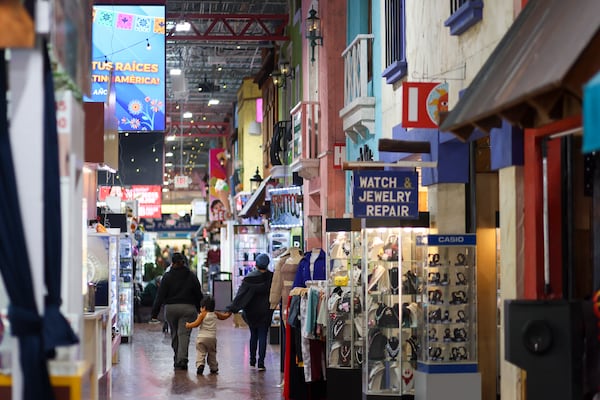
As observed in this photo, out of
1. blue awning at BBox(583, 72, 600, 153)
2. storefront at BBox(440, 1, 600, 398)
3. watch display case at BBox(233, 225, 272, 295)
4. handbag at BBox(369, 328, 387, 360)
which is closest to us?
blue awning at BBox(583, 72, 600, 153)

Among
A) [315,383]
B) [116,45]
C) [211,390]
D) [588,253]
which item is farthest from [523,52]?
[116,45]

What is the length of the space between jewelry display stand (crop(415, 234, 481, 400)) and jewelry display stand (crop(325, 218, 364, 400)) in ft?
5.51

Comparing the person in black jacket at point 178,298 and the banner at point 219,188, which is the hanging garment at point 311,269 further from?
the banner at point 219,188

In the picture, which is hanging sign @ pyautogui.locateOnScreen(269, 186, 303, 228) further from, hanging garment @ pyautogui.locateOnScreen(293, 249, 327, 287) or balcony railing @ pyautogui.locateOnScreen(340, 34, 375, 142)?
hanging garment @ pyautogui.locateOnScreen(293, 249, 327, 287)

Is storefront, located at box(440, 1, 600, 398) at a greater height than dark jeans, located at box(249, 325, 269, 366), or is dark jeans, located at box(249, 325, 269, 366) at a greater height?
storefront, located at box(440, 1, 600, 398)

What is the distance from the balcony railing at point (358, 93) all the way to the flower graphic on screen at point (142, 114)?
137 inches

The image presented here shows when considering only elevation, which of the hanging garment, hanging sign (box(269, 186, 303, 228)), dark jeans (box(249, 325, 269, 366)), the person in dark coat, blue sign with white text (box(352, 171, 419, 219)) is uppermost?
hanging sign (box(269, 186, 303, 228))

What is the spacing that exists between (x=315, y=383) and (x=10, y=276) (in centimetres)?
803

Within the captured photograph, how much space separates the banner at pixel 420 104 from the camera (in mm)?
10320

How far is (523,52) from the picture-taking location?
744 cm

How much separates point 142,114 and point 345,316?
6.99 metres

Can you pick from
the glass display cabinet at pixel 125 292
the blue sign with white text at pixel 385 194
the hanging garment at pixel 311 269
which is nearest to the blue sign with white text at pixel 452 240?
the blue sign with white text at pixel 385 194

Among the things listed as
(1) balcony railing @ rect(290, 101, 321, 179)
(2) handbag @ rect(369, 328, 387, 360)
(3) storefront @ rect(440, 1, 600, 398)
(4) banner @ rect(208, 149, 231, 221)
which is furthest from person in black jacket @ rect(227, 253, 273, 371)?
(4) banner @ rect(208, 149, 231, 221)

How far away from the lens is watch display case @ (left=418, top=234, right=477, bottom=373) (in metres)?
10.2
